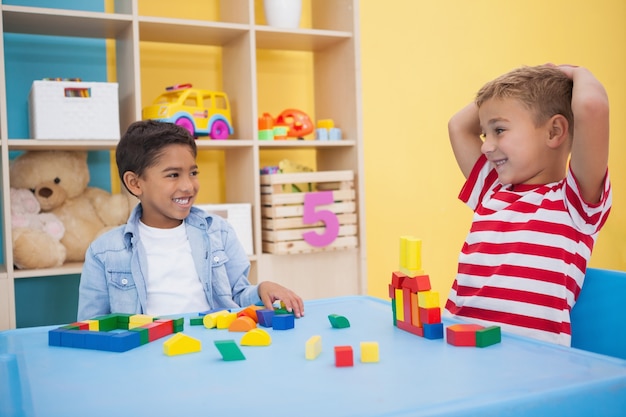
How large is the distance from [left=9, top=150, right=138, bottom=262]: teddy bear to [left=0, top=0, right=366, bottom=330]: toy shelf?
0.06m

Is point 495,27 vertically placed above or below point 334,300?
above

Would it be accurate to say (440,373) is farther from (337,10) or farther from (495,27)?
(495,27)

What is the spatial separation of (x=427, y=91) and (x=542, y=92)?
1829mm

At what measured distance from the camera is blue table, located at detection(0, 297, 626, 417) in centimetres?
67

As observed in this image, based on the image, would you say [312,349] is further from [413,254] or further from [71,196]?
[71,196]

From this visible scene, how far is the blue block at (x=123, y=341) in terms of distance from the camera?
3.11 ft

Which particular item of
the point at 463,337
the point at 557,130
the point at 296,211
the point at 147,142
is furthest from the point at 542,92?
the point at 296,211

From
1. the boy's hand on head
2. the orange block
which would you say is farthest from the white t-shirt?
the orange block

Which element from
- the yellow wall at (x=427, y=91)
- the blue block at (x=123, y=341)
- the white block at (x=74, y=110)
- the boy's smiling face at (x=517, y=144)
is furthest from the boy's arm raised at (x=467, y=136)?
the yellow wall at (x=427, y=91)

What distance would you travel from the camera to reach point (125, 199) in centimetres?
233

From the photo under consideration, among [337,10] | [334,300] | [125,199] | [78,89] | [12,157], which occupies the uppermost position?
[337,10]

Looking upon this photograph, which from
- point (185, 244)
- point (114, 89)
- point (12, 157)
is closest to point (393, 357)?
point (185, 244)

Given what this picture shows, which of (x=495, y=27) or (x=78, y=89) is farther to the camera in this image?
(x=495, y=27)

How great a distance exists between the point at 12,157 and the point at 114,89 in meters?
0.48
